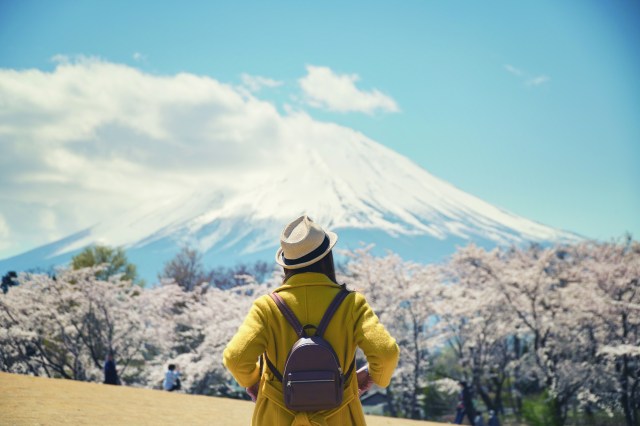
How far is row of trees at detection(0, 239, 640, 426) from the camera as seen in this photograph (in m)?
17.4

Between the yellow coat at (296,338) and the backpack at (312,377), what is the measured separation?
10 centimetres

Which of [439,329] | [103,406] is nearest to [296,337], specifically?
[103,406]

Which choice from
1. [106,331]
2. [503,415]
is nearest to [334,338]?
[503,415]

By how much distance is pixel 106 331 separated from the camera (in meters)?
22.4

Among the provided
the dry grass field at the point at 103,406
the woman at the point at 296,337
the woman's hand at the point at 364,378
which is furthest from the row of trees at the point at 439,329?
the woman at the point at 296,337

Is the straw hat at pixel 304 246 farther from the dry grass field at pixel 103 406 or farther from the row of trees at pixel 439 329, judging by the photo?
the row of trees at pixel 439 329

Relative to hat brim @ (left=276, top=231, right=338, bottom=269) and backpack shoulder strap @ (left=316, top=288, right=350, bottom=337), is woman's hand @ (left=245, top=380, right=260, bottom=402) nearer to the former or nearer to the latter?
backpack shoulder strap @ (left=316, top=288, right=350, bottom=337)

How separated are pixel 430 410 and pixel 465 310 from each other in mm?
3806

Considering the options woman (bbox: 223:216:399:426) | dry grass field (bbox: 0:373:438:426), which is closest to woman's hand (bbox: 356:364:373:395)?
woman (bbox: 223:216:399:426)

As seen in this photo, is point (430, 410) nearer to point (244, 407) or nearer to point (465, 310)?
point (465, 310)

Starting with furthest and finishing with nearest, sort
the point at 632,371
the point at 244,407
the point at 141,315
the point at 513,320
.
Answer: the point at 141,315
the point at 513,320
the point at 632,371
the point at 244,407

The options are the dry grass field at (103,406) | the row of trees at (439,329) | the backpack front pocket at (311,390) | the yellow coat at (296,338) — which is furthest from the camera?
the row of trees at (439,329)

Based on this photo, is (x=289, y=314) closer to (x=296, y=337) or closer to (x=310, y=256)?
(x=296, y=337)

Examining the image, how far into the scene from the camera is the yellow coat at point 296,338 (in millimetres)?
2738
